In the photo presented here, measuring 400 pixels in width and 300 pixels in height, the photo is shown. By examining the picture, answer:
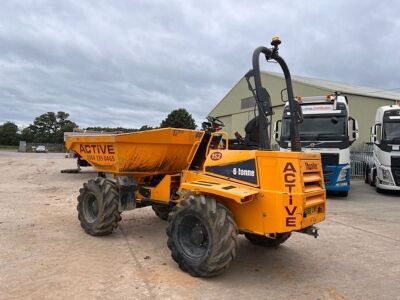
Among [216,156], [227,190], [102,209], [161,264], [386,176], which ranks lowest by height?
[161,264]

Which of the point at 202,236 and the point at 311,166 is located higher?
the point at 311,166

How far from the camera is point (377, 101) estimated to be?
30.1m

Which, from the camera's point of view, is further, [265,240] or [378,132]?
[378,132]

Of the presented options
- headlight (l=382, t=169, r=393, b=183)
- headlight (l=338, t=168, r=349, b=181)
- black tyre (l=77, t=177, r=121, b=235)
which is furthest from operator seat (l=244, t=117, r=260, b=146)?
headlight (l=382, t=169, r=393, b=183)

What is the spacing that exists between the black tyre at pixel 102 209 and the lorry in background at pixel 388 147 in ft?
34.6

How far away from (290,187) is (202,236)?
1313 mm

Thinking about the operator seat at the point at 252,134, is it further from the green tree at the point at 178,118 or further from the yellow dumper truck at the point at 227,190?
the green tree at the point at 178,118

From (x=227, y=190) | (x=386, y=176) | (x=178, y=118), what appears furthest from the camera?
(x=178, y=118)

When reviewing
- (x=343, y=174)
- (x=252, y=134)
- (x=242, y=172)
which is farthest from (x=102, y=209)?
(x=343, y=174)

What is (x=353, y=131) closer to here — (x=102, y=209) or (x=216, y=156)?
(x=216, y=156)

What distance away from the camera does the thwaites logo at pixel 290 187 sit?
496 centimetres

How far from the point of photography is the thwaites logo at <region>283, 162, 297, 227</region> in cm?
496

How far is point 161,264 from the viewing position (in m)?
5.79

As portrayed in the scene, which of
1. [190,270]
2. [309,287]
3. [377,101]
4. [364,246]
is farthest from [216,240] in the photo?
[377,101]
